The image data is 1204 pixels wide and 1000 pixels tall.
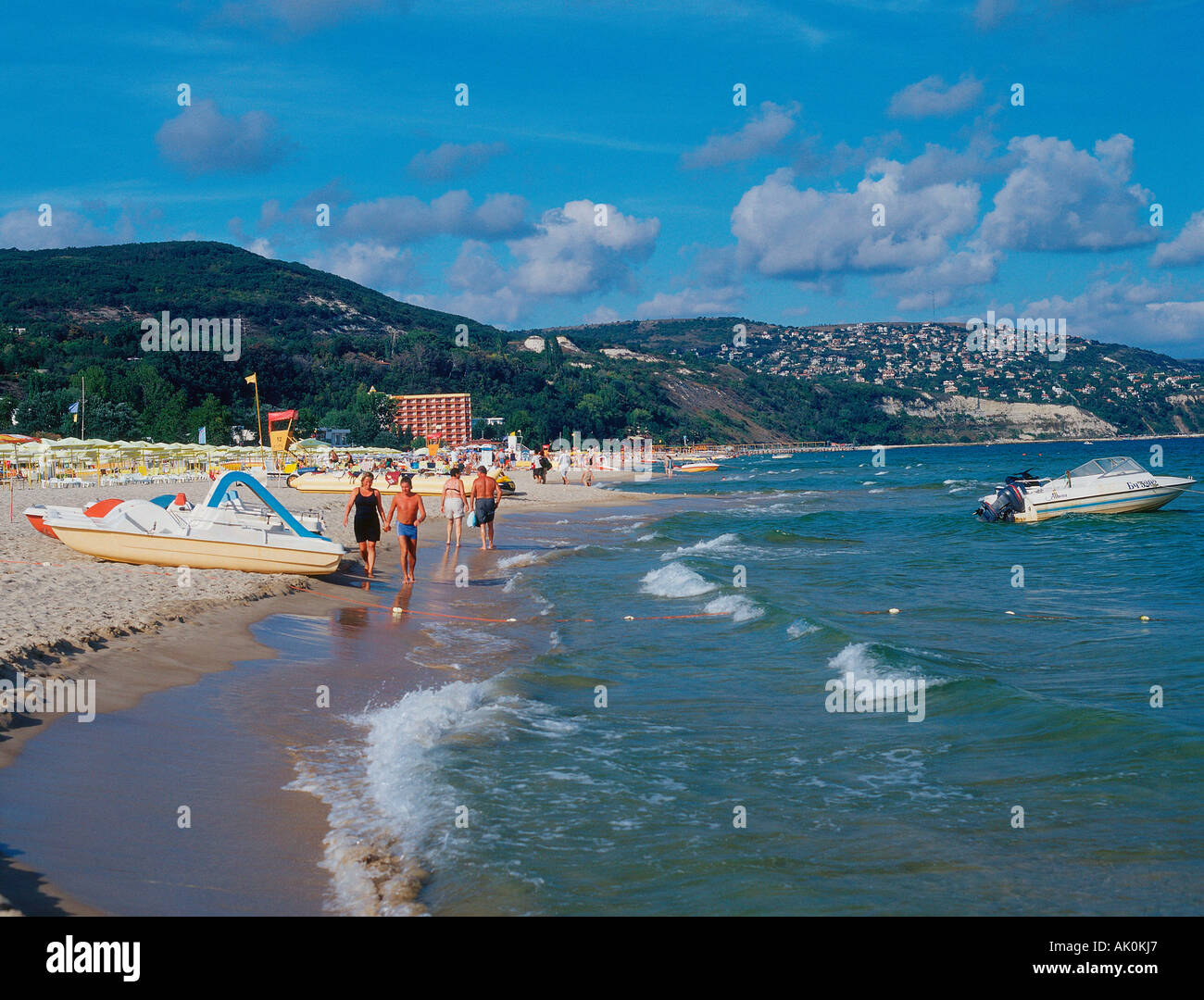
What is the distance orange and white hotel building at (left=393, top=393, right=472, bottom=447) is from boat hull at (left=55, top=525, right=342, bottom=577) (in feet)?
331

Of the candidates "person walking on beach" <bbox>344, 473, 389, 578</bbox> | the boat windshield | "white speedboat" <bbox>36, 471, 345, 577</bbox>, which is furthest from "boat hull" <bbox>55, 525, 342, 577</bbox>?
the boat windshield

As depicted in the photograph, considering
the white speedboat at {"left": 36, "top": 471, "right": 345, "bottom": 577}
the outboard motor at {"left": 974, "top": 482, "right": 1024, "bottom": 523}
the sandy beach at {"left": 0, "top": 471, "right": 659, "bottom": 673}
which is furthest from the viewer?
the outboard motor at {"left": 974, "top": 482, "right": 1024, "bottom": 523}

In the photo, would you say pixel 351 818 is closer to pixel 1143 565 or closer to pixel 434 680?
pixel 434 680

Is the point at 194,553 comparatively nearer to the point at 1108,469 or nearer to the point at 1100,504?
the point at 1100,504

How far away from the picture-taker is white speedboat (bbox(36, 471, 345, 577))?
43.1ft

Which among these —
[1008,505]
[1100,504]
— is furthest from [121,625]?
[1100,504]

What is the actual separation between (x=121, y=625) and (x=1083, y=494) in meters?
24.5

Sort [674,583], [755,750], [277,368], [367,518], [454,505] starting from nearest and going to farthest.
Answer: [755,750]
[367,518]
[674,583]
[454,505]
[277,368]

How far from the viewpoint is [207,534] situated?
44.7 ft

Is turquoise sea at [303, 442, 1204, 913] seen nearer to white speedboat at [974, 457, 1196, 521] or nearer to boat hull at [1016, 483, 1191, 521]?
boat hull at [1016, 483, 1191, 521]

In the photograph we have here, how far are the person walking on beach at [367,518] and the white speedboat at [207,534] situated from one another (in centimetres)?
73

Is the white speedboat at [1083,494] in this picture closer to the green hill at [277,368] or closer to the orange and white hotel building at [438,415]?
the green hill at [277,368]

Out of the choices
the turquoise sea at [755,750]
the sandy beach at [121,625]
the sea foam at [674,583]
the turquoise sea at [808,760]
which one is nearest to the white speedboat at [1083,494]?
the turquoise sea at [755,750]
